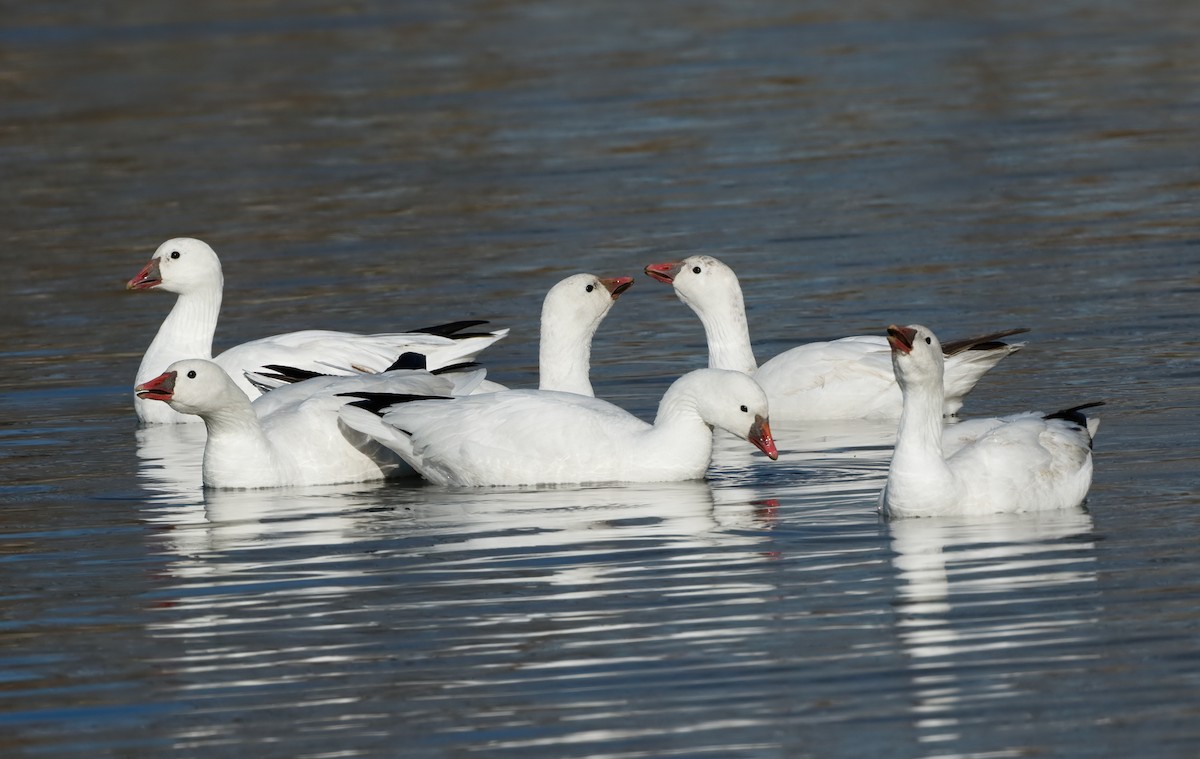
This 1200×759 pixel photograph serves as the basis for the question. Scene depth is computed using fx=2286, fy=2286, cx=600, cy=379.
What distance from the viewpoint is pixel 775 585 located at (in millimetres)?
8766

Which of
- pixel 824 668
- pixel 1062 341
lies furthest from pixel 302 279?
pixel 824 668

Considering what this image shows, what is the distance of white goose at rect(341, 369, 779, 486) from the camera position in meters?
11.0

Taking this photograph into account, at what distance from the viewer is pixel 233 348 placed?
13953 mm

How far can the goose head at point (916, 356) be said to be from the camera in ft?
31.7

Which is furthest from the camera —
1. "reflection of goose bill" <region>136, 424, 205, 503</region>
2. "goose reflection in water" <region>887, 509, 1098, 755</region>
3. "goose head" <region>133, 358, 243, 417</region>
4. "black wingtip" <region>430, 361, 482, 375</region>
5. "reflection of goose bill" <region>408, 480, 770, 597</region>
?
"black wingtip" <region>430, 361, 482, 375</region>

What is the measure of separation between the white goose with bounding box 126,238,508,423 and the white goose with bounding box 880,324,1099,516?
4.68m

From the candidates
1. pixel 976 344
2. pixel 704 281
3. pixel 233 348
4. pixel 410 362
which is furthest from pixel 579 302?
pixel 233 348

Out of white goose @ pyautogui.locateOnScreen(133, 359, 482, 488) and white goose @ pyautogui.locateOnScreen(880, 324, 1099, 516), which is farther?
white goose @ pyautogui.locateOnScreen(133, 359, 482, 488)

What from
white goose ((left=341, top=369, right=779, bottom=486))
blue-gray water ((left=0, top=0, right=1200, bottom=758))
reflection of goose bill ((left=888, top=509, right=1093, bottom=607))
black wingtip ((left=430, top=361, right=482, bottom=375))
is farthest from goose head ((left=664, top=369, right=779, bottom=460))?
black wingtip ((left=430, top=361, right=482, bottom=375))

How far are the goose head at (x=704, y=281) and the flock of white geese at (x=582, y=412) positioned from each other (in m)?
0.01

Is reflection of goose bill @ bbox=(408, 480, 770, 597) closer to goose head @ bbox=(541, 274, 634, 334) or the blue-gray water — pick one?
the blue-gray water

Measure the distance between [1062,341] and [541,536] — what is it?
203 inches

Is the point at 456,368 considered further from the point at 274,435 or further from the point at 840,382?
the point at 840,382

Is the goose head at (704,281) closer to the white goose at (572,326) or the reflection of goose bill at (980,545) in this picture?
the white goose at (572,326)
